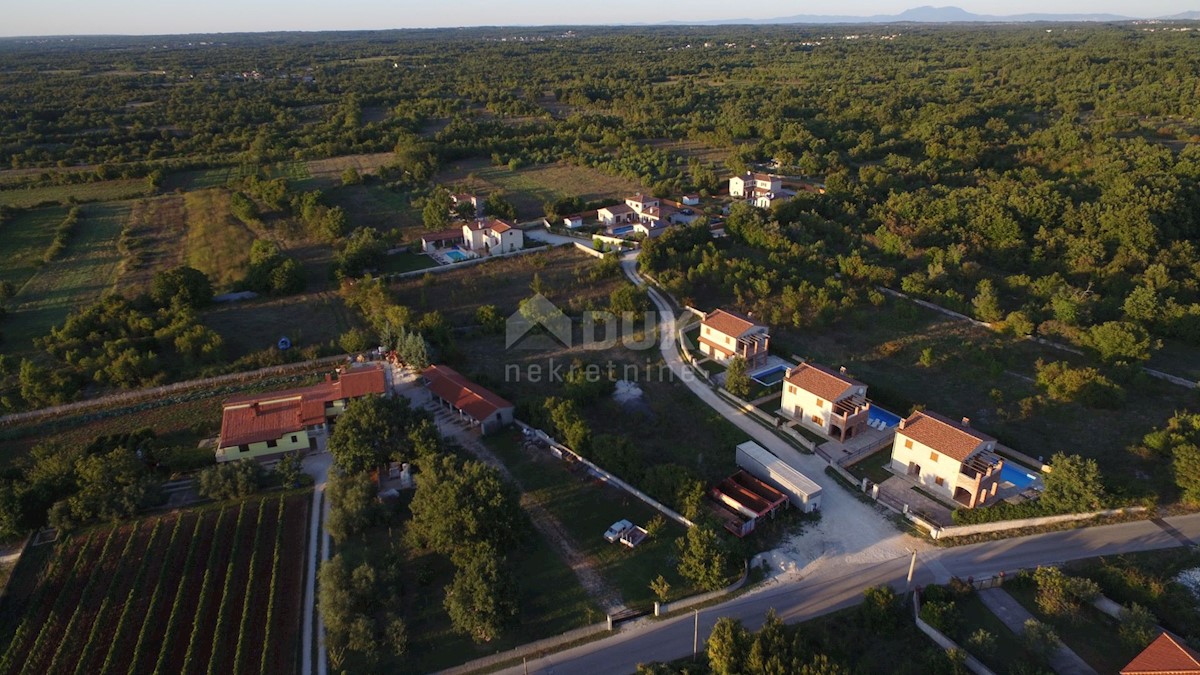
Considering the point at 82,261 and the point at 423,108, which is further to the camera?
the point at 423,108

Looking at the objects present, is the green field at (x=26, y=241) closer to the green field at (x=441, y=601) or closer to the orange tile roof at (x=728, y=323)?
the green field at (x=441, y=601)

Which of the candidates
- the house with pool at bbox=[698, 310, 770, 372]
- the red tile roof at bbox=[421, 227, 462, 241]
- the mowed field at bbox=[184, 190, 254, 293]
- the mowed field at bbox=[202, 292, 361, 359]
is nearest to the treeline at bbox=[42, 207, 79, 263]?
the mowed field at bbox=[184, 190, 254, 293]

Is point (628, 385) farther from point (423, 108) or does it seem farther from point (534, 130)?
point (423, 108)

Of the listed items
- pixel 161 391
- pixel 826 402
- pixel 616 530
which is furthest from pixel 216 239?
pixel 826 402

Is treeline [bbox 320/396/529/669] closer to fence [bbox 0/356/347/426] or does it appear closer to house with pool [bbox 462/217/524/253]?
fence [bbox 0/356/347/426]

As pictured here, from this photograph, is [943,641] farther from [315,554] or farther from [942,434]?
[315,554]

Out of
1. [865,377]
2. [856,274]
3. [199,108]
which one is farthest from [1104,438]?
[199,108]
